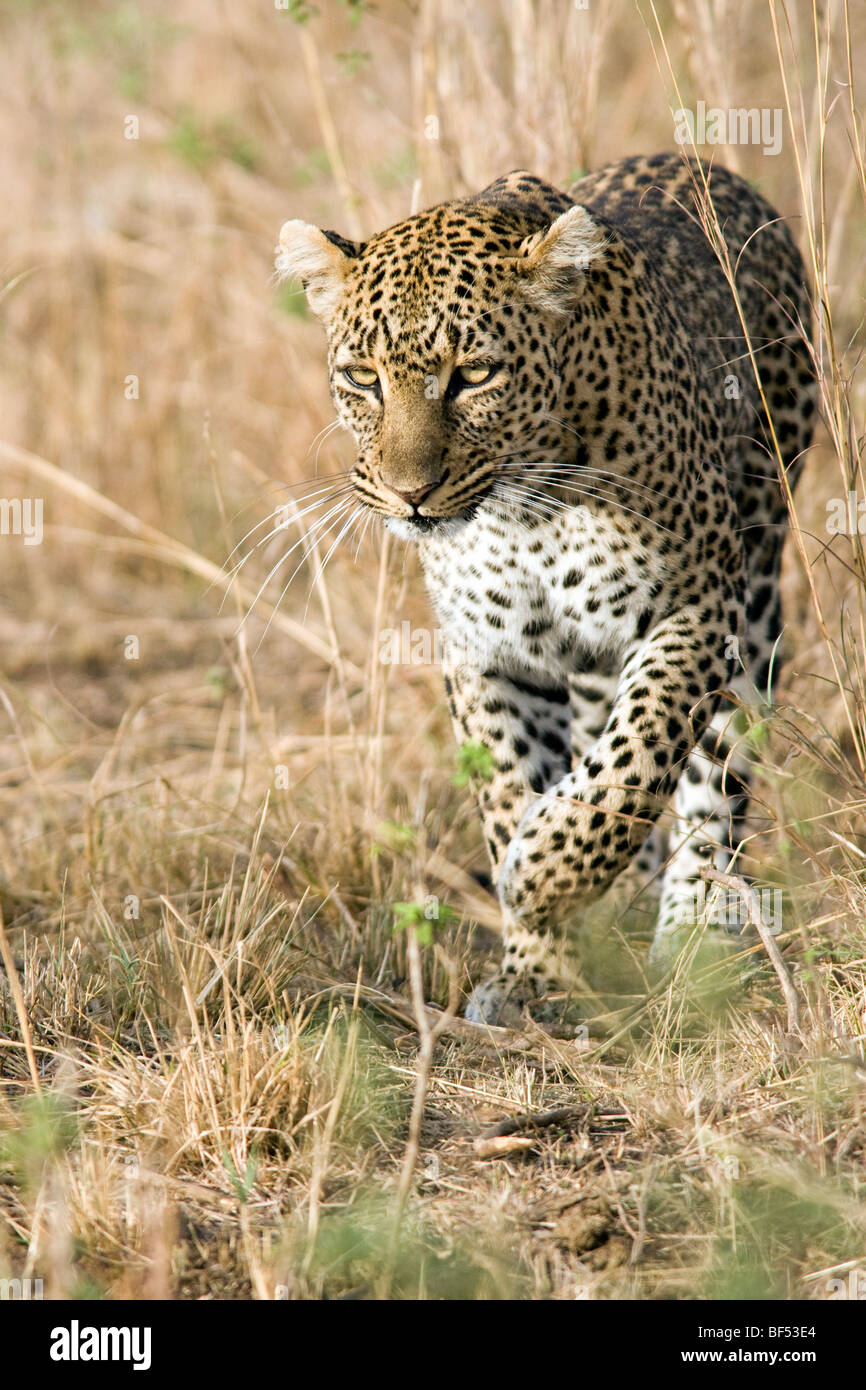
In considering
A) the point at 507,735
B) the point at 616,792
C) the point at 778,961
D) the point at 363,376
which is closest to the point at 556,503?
the point at 363,376

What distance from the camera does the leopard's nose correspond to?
429 cm

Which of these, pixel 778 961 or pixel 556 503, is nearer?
pixel 778 961

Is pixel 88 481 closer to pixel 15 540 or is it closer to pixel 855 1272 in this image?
pixel 15 540

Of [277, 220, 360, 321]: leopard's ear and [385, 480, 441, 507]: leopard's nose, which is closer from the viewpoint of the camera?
[385, 480, 441, 507]: leopard's nose

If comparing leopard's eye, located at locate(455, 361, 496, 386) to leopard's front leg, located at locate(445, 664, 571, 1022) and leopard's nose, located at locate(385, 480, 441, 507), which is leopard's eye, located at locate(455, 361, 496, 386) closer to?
leopard's nose, located at locate(385, 480, 441, 507)

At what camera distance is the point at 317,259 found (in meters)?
4.68

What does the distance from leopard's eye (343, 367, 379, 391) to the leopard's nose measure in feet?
1.11

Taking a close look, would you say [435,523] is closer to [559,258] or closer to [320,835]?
[559,258]

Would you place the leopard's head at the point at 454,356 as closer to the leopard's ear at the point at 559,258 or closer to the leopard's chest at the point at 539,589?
the leopard's ear at the point at 559,258

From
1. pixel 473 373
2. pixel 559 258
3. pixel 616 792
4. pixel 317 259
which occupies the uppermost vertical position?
pixel 317 259

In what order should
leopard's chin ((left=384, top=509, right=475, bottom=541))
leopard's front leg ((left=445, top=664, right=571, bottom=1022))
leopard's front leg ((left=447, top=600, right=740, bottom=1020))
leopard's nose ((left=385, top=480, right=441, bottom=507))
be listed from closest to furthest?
leopard's nose ((left=385, top=480, right=441, bottom=507))
leopard's chin ((left=384, top=509, right=475, bottom=541))
leopard's front leg ((left=447, top=600, right=740, bottom=1020))
leopard's front leg ((left=445, top=664, right=571, bottom=1022))

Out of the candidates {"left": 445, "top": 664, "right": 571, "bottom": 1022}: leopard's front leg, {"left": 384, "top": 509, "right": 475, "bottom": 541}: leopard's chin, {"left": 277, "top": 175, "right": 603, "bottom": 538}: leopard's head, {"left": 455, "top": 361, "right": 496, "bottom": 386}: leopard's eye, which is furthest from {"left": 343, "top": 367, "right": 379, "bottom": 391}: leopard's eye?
{"left": 445, "top": 664, "right": 571, "bottom": 1022}: leopard's front leg

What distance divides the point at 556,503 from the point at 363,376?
64cm
